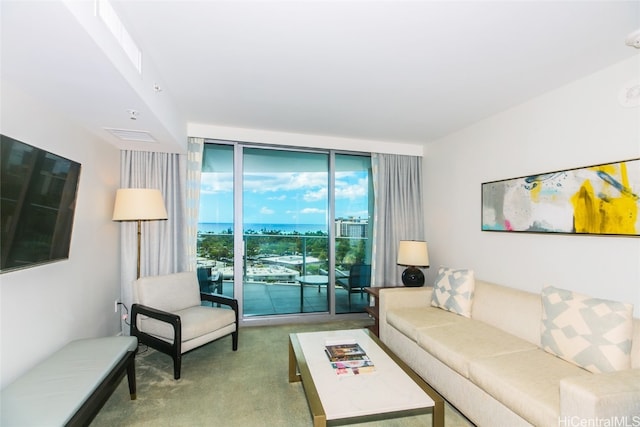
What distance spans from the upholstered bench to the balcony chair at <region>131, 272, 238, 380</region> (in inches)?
14.8

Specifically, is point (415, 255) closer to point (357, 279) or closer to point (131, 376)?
point (357, 279)

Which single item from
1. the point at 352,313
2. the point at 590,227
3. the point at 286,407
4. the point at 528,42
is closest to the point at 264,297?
the point at 352,313

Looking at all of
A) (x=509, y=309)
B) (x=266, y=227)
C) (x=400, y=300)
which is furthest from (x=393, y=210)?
(x=509, y=309)

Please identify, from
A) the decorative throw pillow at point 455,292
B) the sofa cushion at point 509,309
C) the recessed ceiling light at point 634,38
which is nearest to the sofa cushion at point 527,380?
the sofa cushion at point 509,309

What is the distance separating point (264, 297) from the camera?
4.23 metres

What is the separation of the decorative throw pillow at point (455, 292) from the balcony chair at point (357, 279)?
4.23ft

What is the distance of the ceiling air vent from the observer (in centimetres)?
282

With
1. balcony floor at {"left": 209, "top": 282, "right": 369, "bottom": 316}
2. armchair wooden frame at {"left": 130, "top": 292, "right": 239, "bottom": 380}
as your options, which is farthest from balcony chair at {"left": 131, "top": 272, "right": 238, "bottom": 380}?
balcony floor at {"left": 209, "top": 282, "right": 369, "bottom": 316}

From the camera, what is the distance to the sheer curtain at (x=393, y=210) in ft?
14.3

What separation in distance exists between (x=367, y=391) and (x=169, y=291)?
2.35 metres

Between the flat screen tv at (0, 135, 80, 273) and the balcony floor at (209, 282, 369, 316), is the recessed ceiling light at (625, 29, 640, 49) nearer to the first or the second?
the flat screen tv at (0, 135, 80, 273)

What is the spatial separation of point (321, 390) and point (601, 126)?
2793mm

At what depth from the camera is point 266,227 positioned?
4.14 m

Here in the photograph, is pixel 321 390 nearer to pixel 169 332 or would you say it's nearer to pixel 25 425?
pixel 25 425
